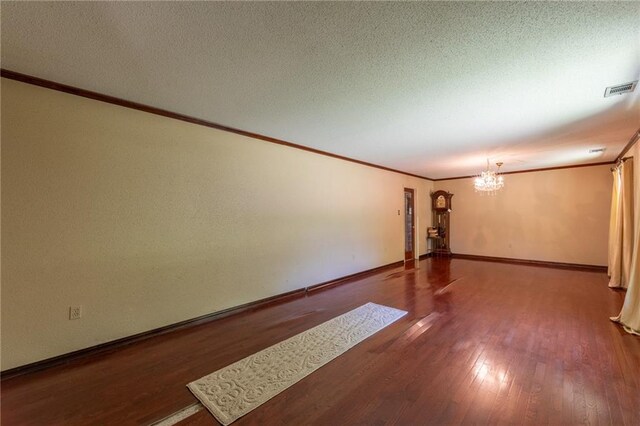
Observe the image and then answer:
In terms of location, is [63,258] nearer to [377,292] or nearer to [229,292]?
[229,292]

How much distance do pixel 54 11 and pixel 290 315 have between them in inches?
135

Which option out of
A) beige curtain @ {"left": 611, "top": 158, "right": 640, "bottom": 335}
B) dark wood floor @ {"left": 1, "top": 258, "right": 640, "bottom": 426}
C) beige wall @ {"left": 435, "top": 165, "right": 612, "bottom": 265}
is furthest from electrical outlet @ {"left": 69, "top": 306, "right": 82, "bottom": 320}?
beige wall @ {"left": 435, "top": 165, "right": 612, "bottom": 265}

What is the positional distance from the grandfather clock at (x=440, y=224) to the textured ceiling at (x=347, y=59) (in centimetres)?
475

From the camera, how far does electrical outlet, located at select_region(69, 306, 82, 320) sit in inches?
96.6

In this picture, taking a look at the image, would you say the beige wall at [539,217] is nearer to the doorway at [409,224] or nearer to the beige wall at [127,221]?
the doorway at [409,224]

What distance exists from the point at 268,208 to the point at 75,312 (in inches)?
94.6

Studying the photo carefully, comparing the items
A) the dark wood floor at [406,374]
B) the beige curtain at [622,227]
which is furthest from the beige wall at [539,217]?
the dark wood floor at [406,374]

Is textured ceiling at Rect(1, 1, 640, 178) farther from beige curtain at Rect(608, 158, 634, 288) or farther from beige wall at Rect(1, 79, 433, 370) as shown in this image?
beige curtain at Rect(608, 158, 634, 288)

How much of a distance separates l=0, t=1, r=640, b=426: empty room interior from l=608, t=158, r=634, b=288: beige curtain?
5cm

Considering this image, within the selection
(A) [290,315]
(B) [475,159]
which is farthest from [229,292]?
(B) [475,159]

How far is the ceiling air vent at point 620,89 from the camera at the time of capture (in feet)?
7.75

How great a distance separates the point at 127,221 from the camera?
2771 mm

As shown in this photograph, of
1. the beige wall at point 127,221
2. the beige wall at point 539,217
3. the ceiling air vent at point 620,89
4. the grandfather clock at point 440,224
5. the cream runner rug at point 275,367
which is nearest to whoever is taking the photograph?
the cream runner rug at point 275,367

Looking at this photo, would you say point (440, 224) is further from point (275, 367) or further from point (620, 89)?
point (275, 367)
